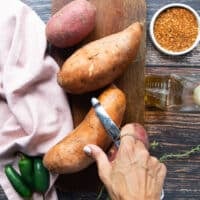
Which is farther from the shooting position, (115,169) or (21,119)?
(21,119)

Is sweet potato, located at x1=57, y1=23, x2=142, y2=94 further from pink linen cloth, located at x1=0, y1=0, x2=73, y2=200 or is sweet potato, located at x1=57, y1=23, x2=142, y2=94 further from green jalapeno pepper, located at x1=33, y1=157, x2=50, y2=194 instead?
green jalapeno pepper, located at x1=33, y1=157, x2=50, y2=194

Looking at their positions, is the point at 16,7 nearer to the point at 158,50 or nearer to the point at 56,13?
the point at 56,13

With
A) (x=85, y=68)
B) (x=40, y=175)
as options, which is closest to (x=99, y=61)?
(x=85, y=68)

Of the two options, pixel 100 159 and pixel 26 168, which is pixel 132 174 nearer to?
pixel 100 159

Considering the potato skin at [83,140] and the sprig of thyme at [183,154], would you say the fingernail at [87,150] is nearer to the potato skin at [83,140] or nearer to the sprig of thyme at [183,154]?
the potato skin at [83,140]

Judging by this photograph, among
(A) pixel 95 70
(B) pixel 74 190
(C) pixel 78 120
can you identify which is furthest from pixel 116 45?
(B) pixel 74 190

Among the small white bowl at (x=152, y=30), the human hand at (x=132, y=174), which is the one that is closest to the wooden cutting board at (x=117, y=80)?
the small white bowl at (x=152, y=30)

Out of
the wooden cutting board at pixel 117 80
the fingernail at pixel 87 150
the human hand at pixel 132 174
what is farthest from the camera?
the wooden cutting board at pixel 117 80
